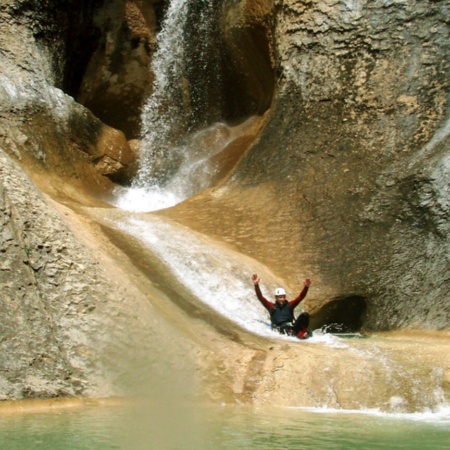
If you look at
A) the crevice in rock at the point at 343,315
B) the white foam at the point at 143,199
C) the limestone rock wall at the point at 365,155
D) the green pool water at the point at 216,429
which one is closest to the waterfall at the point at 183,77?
the white foam at the point at 143,199

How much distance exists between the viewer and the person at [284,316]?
846 centimetres

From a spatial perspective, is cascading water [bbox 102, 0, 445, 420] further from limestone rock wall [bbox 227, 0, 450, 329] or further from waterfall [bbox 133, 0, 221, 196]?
limestone rock wall [bbox 227, 0, 450, 329]

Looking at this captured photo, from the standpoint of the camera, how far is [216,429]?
529cm

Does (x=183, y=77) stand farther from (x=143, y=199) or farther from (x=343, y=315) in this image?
(x=343, y=315)

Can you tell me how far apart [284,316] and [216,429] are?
3624mm

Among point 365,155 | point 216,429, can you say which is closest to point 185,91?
point 365,155

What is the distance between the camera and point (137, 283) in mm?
7750

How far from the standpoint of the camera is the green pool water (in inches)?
188

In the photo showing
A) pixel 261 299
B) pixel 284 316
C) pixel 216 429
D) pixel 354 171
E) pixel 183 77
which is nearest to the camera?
pixel 216 429

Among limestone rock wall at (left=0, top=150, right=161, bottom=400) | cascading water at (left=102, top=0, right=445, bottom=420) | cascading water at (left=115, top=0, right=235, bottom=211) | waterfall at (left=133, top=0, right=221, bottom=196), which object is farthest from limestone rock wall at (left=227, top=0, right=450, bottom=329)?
limestone rock wall at (left=0, top=150, right=161, bottom=400)

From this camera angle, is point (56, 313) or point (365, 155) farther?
point (365, 155)

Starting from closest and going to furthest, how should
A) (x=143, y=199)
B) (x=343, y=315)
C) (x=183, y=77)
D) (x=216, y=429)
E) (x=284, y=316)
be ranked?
1. (x=216, y=429)
2. (x=284, y=316)
3. (x=343, y=315)
4. (x=143, y=199)
5. (x=183, y=77)

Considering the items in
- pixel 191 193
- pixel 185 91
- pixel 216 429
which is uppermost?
pixel 185 91

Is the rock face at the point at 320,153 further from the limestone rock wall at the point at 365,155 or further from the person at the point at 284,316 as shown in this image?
the person at the point at 284,316
